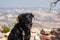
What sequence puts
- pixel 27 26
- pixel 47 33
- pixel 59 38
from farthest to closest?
pixel 47 33 < pixel 59 38 < pixel 27 26

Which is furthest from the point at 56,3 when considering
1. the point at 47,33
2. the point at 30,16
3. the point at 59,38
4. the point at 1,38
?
the point at 1,38

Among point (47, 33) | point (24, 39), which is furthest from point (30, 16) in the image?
point (47, 33)

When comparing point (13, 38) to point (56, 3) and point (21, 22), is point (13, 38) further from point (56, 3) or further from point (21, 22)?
point (56, 3)

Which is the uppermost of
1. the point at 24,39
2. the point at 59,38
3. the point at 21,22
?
the point at 21,22

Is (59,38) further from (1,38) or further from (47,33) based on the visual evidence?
(1,38)

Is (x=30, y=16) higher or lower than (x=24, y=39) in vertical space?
higher

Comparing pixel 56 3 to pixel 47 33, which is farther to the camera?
pixel 47 33

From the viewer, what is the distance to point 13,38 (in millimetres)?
6992

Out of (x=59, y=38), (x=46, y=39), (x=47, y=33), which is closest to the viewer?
(x=59, y=38)

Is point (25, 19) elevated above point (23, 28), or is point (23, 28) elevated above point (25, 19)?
point (25, 19)

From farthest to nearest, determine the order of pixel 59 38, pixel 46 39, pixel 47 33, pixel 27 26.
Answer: pixel 47 33 < pixel 46 39 < pixel 59 38 < pixel 27 26

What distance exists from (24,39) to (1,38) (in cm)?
600

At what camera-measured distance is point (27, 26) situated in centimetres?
661

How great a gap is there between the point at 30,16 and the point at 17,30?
1.69 ft
